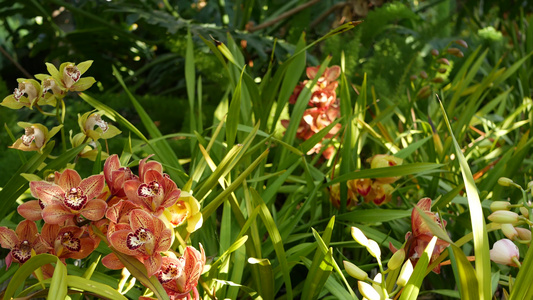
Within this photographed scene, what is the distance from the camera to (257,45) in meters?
1.69

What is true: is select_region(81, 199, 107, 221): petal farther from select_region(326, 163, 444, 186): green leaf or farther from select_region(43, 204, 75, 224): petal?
select_region(326, 163, 444, 186): green leaf

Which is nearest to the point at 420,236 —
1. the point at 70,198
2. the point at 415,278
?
the point at 415,278

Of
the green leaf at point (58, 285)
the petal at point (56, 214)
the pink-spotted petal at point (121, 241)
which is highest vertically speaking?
the pink-spotted petal at point (121, 241)

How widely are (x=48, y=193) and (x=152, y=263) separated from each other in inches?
5.3

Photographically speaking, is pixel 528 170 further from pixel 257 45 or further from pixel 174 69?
pixel 174 69

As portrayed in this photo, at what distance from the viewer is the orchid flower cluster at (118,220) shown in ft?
1.65

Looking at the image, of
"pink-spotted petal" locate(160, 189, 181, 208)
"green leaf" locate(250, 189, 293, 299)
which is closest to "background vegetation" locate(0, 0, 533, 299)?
"green leaf" locate(250, 189, 293, 299)

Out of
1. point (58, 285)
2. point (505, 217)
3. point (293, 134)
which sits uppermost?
point (505, 217)

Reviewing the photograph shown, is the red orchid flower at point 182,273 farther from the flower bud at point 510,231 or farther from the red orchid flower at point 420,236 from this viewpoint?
the flower bud at point 510,231

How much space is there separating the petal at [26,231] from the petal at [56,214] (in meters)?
0.06

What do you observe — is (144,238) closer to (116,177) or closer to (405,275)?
(116,177)

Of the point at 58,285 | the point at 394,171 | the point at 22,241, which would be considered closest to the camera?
the point at 58,285

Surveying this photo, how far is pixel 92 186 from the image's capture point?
1.77 feet

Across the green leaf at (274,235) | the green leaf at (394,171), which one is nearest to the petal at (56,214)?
the green leaf at (274,235)
